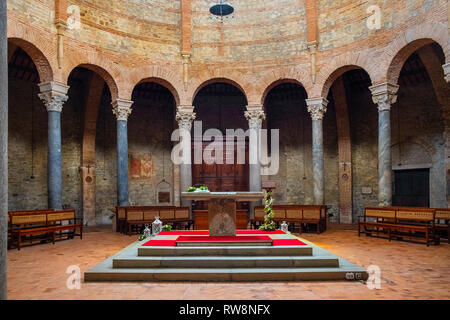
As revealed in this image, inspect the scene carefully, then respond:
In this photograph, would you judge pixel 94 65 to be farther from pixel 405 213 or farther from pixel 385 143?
pixel 405 213

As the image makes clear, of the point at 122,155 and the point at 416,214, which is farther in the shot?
the point at 122,155

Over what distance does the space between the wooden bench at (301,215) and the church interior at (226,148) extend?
0.24 feet

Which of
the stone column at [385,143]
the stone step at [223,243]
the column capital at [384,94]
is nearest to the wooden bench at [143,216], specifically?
the stone step at [223,243]

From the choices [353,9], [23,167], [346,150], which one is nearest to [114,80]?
[23,167]

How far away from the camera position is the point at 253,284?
598cm

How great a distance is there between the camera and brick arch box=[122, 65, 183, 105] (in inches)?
568

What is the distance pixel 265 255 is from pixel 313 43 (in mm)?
10457

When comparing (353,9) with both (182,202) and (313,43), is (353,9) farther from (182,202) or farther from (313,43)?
(182,202)

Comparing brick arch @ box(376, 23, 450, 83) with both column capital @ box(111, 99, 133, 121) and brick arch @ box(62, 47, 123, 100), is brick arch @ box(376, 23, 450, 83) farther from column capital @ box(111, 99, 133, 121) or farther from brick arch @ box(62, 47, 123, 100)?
brick arch @ box(62, 47, 123, 100)

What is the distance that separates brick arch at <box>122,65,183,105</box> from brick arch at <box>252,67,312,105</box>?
338 centimetres

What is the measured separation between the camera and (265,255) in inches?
277

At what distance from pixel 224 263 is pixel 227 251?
40 centimetres

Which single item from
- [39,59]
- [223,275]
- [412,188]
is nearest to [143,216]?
[39,59]

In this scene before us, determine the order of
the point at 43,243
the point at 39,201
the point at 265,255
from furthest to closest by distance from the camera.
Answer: the point at 39,201, the point at 43,243, the point at 265,255
